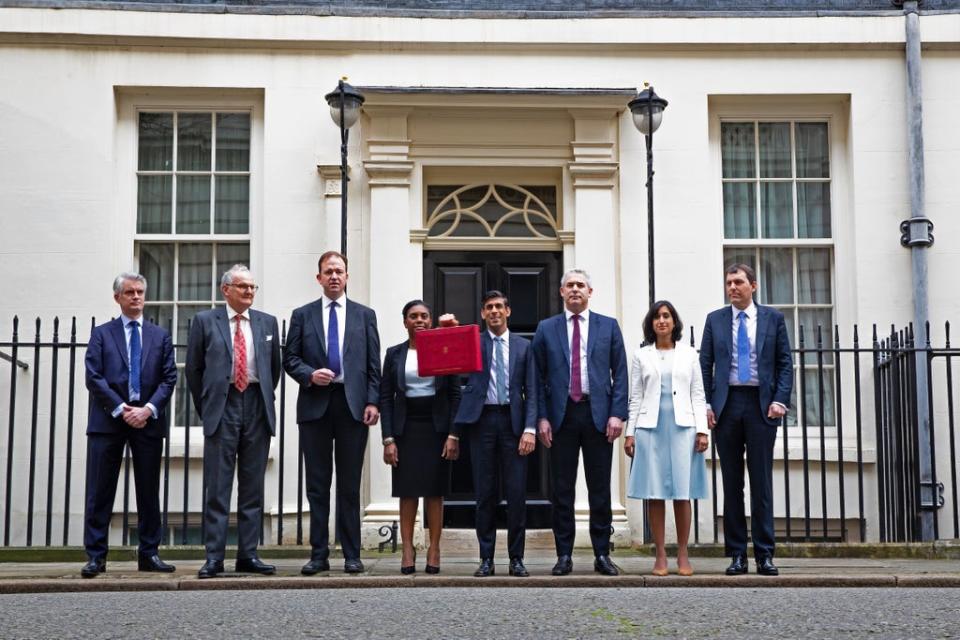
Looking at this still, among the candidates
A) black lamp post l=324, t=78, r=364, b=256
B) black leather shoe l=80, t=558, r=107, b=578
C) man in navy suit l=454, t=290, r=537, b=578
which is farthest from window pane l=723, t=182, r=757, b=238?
black leather shoe l=80, t=558, r=107, b=578

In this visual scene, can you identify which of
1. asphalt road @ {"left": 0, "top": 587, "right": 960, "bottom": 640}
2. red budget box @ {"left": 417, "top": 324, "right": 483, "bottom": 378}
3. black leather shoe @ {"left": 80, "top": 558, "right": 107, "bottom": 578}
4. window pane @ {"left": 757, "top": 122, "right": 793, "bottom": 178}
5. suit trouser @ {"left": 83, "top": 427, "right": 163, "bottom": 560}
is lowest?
asphalt road @ {"left": 0, "top": 587, "right": 960, "bottom": 640}

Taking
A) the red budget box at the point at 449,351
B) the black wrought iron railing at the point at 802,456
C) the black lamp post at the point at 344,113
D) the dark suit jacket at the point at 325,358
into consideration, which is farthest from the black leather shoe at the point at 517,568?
the black lamp post at the point at 344,113

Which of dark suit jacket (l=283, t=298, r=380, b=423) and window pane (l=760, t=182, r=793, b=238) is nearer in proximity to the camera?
dark suit jacket (l=283, t=298, r=380, b=423)

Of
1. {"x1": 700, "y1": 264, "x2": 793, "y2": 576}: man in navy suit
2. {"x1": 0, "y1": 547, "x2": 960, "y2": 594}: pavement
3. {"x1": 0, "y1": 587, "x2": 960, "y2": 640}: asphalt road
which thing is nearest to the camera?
{"x1": 0, "y1": 587, "x2": 960, "y2": 640}: asphalt road

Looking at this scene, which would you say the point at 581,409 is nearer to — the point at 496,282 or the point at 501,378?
the point at 501,378

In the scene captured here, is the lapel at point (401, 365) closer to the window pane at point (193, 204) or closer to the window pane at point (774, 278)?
the window pane at point (193, 204)

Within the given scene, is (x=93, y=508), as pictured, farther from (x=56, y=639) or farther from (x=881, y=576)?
(x=881, y=576)

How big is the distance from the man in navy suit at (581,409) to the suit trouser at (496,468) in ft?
0.67

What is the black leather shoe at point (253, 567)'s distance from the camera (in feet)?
28.2

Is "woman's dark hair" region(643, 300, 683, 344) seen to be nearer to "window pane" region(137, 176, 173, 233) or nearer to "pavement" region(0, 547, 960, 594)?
"pavement" region(0, 547, 960, 594)

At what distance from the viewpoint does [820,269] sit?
40.5ft

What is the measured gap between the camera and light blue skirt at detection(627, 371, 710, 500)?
8.57m

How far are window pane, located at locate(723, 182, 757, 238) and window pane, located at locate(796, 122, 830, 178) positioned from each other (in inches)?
18.7

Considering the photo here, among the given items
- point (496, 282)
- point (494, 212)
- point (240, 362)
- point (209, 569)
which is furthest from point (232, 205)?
point (209, 569)
